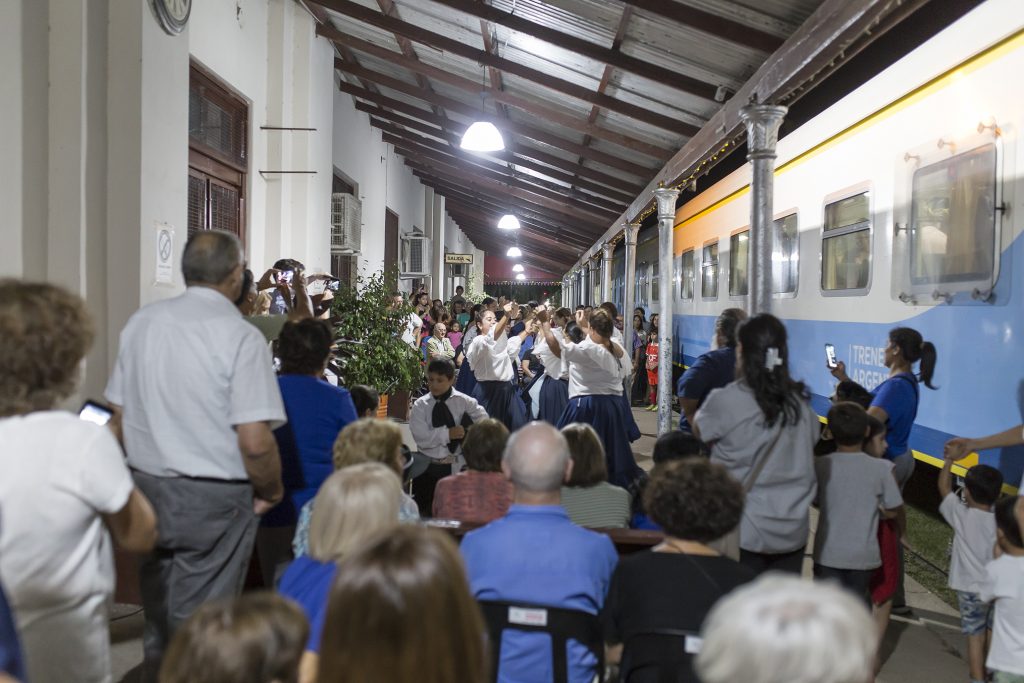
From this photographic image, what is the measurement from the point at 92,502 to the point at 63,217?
3.92 m

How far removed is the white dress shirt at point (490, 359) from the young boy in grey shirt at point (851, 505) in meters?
4.91

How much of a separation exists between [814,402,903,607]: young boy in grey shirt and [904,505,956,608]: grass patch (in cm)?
176

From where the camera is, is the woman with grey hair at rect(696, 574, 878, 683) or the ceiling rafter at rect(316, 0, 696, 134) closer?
the woman with grey hair at rect(696, 574, 878, 683)

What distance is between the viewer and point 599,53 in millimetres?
7945

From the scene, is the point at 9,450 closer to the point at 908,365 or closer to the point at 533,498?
the point at 533,498

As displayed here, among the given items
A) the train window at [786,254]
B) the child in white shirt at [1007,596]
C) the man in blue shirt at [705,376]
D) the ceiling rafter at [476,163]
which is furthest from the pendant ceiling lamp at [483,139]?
the child in white shirt at [1007,596]

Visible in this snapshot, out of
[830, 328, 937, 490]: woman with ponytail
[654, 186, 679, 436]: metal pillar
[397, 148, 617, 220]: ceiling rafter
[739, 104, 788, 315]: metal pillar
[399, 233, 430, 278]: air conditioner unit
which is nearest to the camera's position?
[830, 328, 937, 490]: woman with ponytail

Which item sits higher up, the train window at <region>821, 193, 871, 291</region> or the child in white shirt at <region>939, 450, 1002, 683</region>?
the train window at <region>821, 193, 871, 291</region>

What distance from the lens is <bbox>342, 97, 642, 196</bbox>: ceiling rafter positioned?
13734 millimetres

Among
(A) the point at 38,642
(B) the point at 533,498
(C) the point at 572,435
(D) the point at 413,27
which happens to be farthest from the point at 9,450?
(D) the point at 413,27

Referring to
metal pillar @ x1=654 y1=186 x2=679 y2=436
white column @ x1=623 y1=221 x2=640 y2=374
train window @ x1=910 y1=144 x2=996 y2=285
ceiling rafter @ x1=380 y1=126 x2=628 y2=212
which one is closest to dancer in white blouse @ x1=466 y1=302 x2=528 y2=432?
metal pillar @ x1=654 y1=186 x2=679 y2=436

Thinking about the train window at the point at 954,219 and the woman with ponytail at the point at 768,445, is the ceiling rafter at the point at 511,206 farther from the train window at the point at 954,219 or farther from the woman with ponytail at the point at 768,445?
the woman with ponytail at the point at 768,445

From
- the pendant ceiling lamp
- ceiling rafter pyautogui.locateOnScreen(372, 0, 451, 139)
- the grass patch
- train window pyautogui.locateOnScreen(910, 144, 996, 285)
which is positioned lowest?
the grass patch

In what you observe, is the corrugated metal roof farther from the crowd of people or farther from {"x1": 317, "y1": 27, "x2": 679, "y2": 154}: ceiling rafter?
the crowd of people
